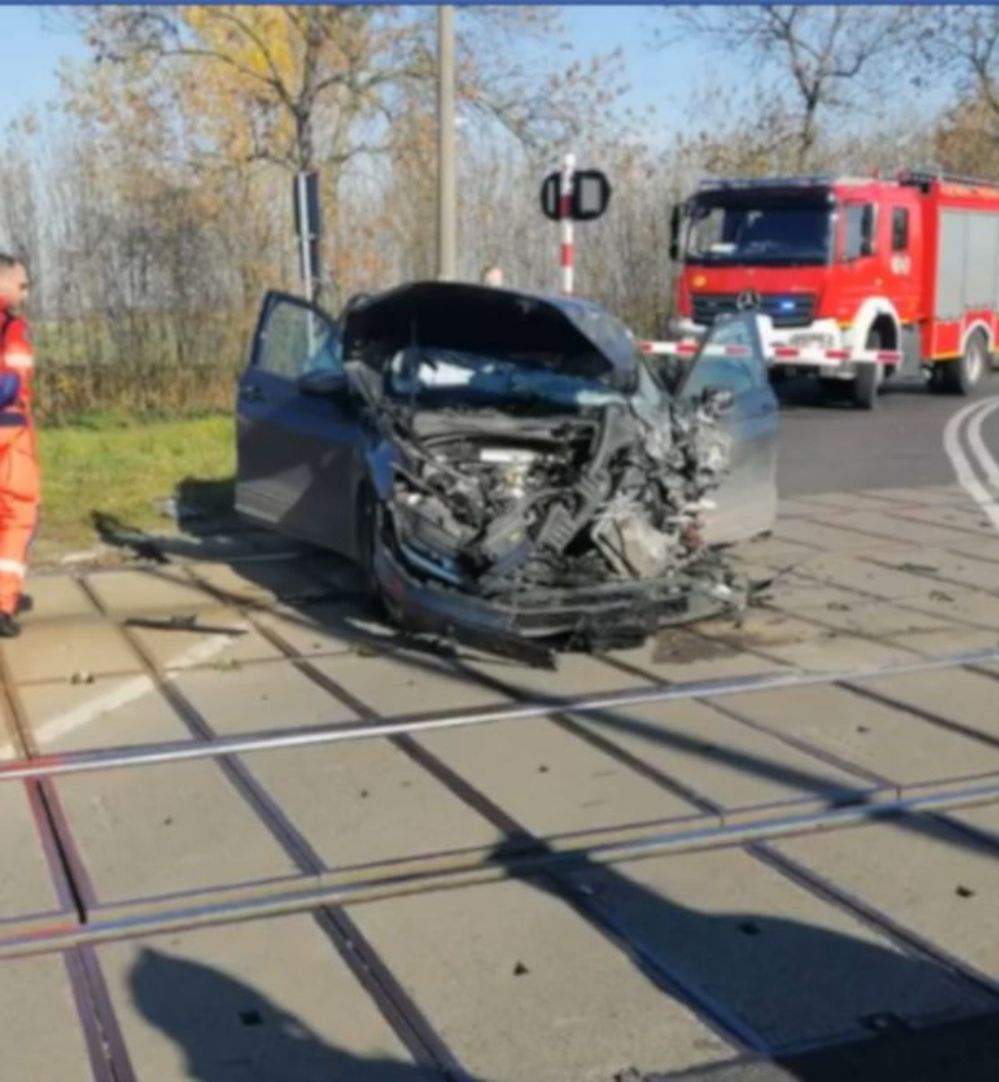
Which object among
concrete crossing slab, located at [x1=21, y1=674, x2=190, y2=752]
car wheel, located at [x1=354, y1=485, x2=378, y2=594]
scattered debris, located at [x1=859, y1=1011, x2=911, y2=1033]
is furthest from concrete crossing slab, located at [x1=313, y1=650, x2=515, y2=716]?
scattered debris, located at [x1=859, y1=1011, x2=911, y2=1033]

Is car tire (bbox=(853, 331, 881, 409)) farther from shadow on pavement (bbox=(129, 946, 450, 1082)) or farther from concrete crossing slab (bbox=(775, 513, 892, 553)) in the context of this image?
shadow on pavement (bbox=(129, 946, 450, 1082))

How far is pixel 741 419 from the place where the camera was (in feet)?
27.5

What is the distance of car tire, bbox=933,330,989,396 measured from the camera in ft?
74.0

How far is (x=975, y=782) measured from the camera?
5266mm

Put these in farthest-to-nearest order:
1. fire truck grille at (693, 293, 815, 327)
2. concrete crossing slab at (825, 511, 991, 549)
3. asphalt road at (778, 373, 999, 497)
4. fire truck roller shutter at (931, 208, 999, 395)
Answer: fire truck roller shutter at (931, 208, 999, 395), fire truck grille at (693, 293, 815, 327), asphalt road at (778, 373, 999, 497), concrete crossing slab at (825, 511, 991, 549)

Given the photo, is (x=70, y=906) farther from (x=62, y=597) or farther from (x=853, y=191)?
(x=853, y=191)

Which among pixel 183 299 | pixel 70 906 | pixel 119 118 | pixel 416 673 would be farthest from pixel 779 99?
pixel 70 906

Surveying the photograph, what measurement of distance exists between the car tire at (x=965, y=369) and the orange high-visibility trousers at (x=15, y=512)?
17513 millimetres

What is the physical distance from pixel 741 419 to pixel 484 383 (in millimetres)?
1410

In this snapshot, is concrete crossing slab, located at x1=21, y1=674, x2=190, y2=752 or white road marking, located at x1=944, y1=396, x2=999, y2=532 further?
white road marking, located at x1=944, y1=396, x2=999, y2=532

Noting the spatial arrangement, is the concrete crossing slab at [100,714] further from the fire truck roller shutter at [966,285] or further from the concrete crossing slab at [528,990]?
the fire truck roller shutter at [966,285]

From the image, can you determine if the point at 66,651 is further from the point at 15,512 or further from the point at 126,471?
the point at 126,471

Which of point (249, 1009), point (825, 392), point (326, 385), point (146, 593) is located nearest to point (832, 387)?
point (825, 392)

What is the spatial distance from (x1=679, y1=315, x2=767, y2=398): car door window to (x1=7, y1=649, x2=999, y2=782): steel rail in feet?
7.35
